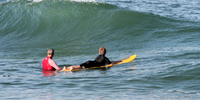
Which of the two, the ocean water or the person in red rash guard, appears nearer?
the ocean water

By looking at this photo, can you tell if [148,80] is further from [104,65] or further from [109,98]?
[104,65]

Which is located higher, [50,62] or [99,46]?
[99,46]

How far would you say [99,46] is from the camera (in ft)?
52.0

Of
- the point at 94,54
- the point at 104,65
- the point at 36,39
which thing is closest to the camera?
the point at 104,65

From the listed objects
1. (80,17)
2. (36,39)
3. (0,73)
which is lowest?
(0,73)

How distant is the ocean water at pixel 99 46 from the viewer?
294 inches

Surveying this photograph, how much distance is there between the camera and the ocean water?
24.5 ft

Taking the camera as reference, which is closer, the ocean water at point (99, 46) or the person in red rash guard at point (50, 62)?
the ocean water at point (99, 46)

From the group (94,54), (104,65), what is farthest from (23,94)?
(94,54)

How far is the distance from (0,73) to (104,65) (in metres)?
3.34

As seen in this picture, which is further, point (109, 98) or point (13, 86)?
point (13, 86)

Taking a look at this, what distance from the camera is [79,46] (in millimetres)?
16016

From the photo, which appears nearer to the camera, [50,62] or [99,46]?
[50,62]

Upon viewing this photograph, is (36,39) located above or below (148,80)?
above
